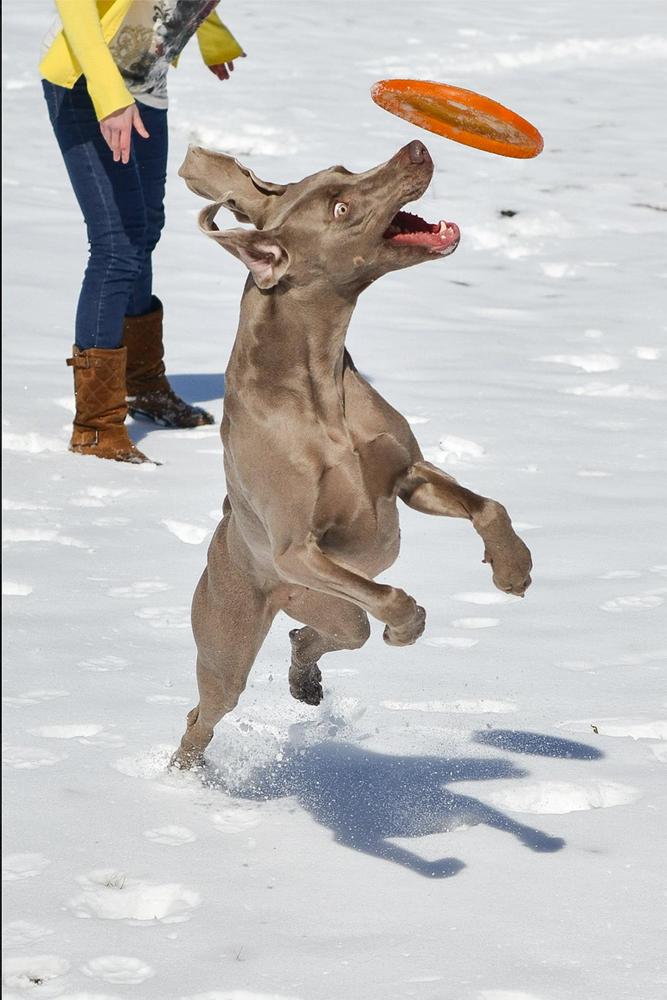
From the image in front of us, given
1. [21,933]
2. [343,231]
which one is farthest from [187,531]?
[21,933]

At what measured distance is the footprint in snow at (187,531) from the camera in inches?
206

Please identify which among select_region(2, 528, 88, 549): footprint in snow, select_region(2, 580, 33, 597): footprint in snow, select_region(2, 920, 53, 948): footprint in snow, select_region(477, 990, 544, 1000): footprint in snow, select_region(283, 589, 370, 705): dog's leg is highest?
select_region(283, 589, 370, 705): dog's leg

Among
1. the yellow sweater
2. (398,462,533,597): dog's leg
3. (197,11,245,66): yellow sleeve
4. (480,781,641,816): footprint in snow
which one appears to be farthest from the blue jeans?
(480,781,641,816): footprint in snow

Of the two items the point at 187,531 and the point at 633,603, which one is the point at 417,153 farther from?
the point at 187,531

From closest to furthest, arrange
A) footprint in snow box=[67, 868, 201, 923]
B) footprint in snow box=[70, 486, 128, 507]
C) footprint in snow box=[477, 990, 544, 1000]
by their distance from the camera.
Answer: footprint in snow box=[477, 990, 544, 1000], footprint in snow box=[67, 868, 201, 923], footprint in snow box=[70, 486, 128, 507]

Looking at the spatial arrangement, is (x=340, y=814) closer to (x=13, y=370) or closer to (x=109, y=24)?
(x=109, y=24)

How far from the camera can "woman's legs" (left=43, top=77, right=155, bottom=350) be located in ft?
18.2

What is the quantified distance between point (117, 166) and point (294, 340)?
2.61 meters

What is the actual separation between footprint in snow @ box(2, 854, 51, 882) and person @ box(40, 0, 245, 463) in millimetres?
2770

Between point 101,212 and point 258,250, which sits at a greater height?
point 258,250

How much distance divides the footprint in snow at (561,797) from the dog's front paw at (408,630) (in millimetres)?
528

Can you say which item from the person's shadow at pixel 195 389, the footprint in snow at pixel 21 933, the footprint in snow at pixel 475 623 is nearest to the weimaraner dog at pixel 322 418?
the footprint in snow at pixel 21 933

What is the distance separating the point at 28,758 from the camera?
3.57 meters

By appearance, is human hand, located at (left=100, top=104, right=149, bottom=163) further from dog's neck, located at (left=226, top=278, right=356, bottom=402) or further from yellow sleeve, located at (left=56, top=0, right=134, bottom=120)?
dog's neck, located at (left=226, top=278, right=356, bottom=402)
